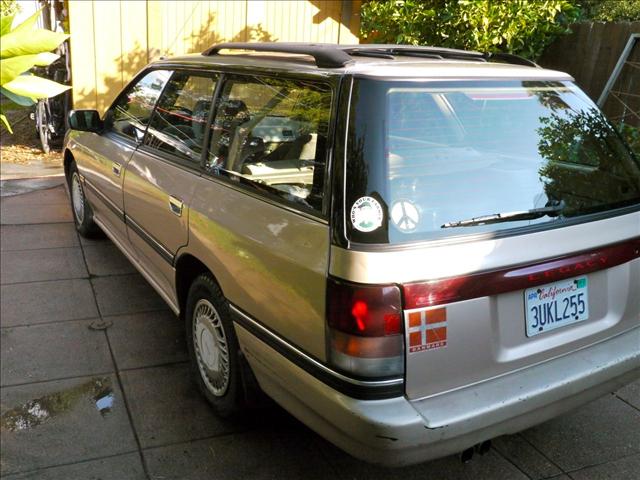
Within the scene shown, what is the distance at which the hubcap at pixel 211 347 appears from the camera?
306 centimetres

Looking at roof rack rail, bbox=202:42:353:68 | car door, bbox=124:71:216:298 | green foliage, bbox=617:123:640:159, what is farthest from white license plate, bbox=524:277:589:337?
green foliage, bbox=617:123:640:159

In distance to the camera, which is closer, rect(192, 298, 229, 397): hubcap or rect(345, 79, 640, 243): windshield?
rect(345, 79, 640, 243): windshield

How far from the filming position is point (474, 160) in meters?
2.51

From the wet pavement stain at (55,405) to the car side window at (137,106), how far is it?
164 centimetres

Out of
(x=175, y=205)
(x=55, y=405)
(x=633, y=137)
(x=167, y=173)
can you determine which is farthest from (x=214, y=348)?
(x=633, y=137)

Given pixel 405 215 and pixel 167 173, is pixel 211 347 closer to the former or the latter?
pixel 167 173

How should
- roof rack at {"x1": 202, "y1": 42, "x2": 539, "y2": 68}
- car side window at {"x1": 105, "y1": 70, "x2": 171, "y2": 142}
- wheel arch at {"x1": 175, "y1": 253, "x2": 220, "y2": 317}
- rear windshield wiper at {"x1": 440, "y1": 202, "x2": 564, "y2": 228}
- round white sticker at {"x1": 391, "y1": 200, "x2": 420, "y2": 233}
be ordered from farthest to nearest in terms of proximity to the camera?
car side window at {"x1": 105, "y1": 70, "x2": 171, "y2": 142}
wheel arch at {"x1": 175, "y1": 253, "x2": 220, "y2": 317}
roof rack at {"x1": 202, "y1": 42, "x2": 539, "y2": 68}
rear windshield wiper at {"x1": 440, "y1": 202, "x2": 564, "y2": 228}
round white sticker at {"x1": 391, "y1": 200, "x2": 420, "y2": 233}

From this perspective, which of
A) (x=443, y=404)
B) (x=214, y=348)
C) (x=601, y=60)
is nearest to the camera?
(x=443, y=404)

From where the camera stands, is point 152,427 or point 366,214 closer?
point 366,214

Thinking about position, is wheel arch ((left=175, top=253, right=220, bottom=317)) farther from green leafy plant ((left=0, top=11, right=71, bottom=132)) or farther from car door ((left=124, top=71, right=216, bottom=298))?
green leafy plant ((left=0, top=11, right=71, bottom=132))

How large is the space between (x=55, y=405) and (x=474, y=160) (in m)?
2.43

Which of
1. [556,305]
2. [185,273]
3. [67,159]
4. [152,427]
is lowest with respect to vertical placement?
[152,427]

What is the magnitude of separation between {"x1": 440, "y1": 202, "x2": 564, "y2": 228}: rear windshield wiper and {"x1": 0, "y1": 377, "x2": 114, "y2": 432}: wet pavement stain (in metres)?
2.08

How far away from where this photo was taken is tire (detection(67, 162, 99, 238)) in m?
5.54
